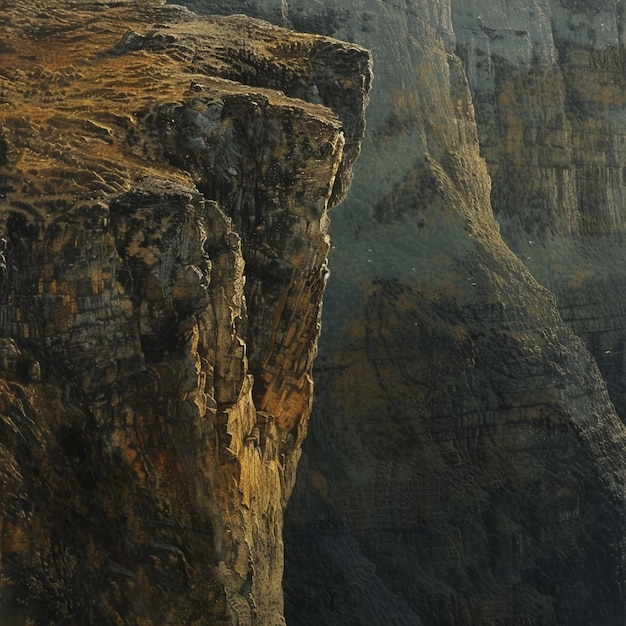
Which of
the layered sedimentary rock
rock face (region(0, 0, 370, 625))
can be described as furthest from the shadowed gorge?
the layered sedimentary rock

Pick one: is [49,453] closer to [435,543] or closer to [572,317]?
[435,543]

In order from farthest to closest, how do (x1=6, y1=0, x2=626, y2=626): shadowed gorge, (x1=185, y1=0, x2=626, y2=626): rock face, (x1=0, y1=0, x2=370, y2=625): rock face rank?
(x1=185, y1=0, x2=626, y2=626): rock face
(x1=6, y1=0, x2=626, y2=626): shadowed gorge
(x1=0, y1=0, x2=370, y2=625): rock face

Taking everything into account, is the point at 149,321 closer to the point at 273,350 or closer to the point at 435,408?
the point at 273,350

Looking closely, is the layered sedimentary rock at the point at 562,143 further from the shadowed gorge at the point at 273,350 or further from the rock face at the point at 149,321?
the rock face at the point at 149,321

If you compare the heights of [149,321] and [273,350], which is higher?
[149,321]

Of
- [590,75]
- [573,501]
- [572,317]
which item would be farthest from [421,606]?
[590,75]

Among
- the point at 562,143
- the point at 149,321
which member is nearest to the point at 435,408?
the point at 562,143

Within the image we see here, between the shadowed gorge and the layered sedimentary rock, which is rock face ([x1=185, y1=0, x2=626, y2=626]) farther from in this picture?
the layered sedimentary rock
